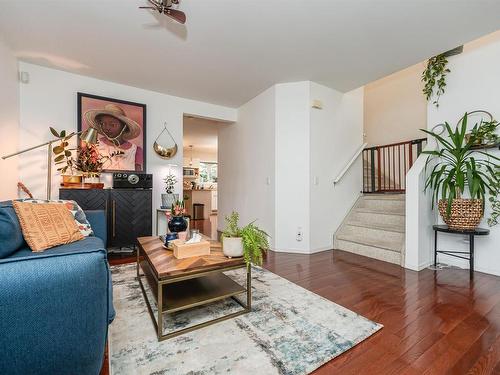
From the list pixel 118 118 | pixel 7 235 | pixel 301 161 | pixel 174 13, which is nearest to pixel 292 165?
pixel 301 161

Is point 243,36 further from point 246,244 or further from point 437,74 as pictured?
point 437,74

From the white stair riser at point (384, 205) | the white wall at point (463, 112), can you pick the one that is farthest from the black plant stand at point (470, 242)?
the white stair riser at point (384, 205)

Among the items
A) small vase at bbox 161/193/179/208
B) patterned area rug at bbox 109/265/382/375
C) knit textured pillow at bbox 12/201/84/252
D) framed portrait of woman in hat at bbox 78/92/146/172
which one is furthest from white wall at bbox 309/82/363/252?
knit textured pillow at bbox 12/201/84/252

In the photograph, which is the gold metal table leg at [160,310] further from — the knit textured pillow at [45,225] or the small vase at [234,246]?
the knit textured pillow at [45,225]

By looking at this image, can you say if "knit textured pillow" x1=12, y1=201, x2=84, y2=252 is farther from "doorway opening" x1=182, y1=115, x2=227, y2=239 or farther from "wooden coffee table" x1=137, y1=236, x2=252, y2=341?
"doorway opening" x1=182, y1=115, x2=227, y2=239

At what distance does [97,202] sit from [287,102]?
120 inches

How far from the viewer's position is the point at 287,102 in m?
3.74

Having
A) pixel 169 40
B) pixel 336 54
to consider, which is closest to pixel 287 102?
pixel 336 54

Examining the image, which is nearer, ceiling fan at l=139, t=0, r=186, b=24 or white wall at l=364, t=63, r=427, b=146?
ceiling fan at l=139, t=0, r=186, b=24

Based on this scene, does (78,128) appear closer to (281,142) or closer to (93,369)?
(281,142)

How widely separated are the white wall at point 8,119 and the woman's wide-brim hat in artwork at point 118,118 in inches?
29.9

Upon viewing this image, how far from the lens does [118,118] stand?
12.0 ft

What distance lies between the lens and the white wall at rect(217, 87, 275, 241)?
12.8 feet

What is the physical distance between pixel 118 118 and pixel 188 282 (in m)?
2.89
